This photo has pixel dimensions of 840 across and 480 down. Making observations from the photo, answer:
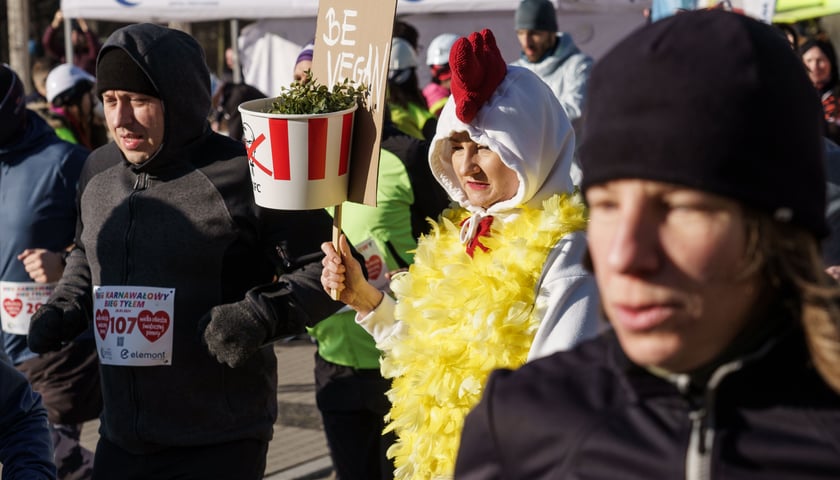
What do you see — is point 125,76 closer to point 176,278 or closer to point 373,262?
point 176,278

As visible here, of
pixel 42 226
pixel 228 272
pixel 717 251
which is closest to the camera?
pixel 717 251

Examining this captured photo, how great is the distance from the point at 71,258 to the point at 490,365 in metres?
1.83

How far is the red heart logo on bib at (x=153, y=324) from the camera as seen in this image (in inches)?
141

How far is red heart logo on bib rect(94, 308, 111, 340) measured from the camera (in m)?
3.66

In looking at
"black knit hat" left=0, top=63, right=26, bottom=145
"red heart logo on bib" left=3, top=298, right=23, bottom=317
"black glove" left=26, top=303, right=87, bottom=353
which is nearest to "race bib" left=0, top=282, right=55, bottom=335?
"red heart logo on bib" left=3, top=298, right=23, bottom=317

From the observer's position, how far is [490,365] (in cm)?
283

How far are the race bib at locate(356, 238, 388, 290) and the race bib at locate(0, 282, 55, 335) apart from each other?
1359 mm

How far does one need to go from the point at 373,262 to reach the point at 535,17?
3.74m

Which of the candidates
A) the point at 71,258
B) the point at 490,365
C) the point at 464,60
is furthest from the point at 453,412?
the point at 71,258

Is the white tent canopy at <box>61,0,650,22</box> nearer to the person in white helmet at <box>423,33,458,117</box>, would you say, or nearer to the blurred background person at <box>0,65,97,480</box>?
the person in white helmet at <box>423,33,458,117</box>

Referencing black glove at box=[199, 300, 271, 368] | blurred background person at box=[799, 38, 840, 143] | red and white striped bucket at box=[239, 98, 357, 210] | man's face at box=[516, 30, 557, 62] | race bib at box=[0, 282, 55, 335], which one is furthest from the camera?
man's face at box=[516, 30, 557, 62]

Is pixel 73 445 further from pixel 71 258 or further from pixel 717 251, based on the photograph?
pixel 717 251

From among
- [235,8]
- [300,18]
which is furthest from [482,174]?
[300,18]

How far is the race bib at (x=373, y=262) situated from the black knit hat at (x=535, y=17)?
3651 millimetres
